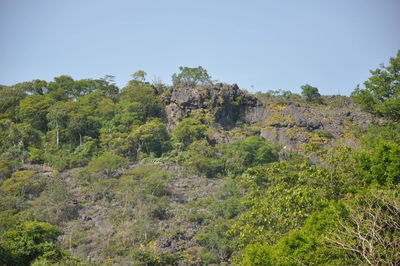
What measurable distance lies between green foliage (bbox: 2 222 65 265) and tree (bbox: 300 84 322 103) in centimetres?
5139

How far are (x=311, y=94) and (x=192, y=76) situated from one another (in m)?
20.4

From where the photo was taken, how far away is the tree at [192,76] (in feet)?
196

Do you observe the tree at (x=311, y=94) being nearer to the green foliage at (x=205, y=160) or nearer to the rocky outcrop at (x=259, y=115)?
the rocky outcrop at (x=259, y=115)

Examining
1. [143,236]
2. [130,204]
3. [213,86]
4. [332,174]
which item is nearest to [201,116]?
[213,86]

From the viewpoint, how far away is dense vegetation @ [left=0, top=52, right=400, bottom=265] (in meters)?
13.5

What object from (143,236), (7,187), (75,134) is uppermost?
(75,134)

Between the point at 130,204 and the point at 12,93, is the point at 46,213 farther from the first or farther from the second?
the point at 12,93

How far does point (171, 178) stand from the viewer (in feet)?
133

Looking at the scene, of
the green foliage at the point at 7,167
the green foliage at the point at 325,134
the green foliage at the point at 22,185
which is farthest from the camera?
the green foliage at the point at 325,134

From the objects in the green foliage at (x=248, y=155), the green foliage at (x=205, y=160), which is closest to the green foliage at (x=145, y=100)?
the green foliage at (x=205, y=160)

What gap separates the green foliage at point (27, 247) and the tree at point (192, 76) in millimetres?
38127

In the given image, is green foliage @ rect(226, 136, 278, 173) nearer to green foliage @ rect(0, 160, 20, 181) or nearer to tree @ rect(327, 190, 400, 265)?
green foliage @ rect(0, 160, 20, 181)

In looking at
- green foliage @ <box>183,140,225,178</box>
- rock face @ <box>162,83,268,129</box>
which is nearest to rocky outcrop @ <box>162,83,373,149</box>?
rock face @ <box>162,83,268,129</box>

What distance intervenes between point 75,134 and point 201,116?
15.8 m
